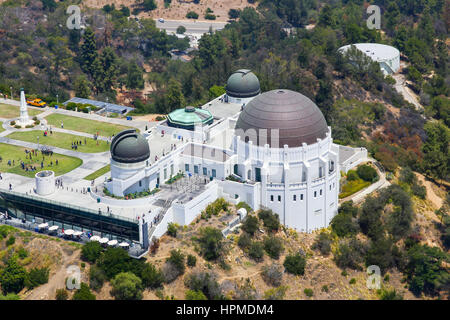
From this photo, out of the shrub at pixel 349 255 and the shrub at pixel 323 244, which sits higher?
the shrub at pixel 323 244

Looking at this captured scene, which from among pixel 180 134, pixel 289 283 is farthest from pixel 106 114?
pixel 289 283

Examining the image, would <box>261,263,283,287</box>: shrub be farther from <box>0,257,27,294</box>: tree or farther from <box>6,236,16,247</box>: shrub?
<box>6,236,16,247</box>: shrub

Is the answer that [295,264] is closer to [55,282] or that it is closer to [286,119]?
[286,119]

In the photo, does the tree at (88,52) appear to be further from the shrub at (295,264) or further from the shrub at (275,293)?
the shrub at (275,293)

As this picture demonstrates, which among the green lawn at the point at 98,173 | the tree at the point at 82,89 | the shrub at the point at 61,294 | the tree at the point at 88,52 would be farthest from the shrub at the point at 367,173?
the tree at the point at 88,52

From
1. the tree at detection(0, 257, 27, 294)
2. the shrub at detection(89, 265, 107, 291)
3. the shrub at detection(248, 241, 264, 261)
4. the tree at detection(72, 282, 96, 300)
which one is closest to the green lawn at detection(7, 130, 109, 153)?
the tree at detection(0, 257, 27, 294)

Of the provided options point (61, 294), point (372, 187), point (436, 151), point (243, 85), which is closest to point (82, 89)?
point (243, 85)
